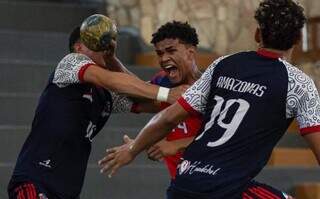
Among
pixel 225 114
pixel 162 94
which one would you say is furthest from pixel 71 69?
pixel 225 114

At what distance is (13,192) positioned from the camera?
15.5 feet

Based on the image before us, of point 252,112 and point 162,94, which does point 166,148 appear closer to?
point 162,94

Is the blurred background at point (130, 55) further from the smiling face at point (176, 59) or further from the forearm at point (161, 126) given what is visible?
the forearm at point (161, 126)

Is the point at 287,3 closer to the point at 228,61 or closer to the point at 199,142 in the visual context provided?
the point at 228,61

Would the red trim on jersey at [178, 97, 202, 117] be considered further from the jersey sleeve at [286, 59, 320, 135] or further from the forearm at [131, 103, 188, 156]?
the jersey sleeve at [286, 59, 320, 135]

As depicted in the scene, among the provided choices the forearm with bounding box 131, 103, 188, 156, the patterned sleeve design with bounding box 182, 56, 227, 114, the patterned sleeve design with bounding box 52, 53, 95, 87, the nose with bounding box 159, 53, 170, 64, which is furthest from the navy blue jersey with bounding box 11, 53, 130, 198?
the patterned sleeve design with bounding box 182, 56, 227, 114

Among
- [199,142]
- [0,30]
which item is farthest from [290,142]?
[199,142]

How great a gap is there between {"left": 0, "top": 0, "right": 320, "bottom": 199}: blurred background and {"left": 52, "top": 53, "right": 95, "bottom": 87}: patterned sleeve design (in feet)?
5.02

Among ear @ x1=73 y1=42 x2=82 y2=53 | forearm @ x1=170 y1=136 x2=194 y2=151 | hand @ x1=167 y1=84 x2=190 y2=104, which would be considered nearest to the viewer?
forearm @ x1=170 y1=136 x2=194 y2=151

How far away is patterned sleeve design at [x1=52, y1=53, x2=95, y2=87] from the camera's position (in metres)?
4.71

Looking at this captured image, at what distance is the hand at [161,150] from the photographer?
430cm

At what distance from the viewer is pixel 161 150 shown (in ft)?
14.2

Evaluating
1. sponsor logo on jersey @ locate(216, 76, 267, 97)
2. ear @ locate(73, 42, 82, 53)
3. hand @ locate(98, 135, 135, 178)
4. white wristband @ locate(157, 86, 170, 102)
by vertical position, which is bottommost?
hand @ locate(98, 135, 135, 178)

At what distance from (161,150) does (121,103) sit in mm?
898
